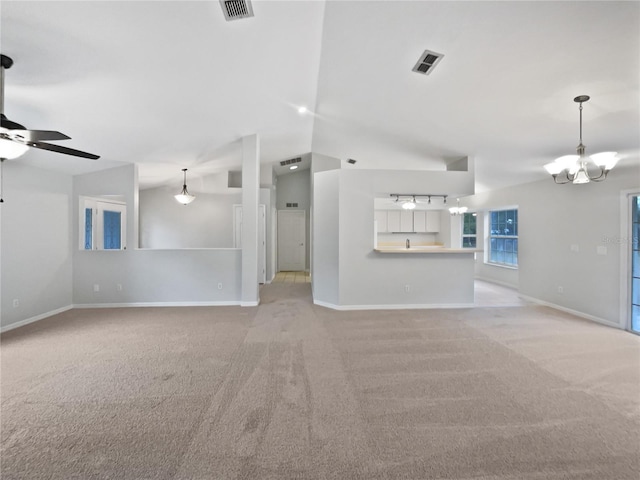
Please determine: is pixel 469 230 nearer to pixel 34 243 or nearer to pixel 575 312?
pixel 575 312

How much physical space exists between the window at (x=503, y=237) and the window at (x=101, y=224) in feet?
27.0

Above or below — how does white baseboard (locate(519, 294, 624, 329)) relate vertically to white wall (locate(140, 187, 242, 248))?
below

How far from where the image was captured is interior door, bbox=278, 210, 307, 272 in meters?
9.17

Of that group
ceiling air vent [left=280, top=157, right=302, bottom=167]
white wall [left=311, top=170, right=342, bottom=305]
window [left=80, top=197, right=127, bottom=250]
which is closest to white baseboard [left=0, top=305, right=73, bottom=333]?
window [left=80, top=197, right=127, bottom=250]

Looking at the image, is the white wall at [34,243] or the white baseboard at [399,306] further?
the white baseboard at [399,306]

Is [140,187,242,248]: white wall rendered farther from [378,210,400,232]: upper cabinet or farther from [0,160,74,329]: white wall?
[378,210,400,232]: upper cabinet

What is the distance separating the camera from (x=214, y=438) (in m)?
1.80

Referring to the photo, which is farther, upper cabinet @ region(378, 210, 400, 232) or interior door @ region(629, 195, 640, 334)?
upper cabinet @ region(378, 210, 400, 232)

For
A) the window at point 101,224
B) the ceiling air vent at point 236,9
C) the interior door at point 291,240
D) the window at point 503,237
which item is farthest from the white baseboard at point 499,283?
the window at point 101,224

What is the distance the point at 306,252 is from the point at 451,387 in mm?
7165

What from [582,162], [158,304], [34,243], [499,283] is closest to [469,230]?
[499,283]

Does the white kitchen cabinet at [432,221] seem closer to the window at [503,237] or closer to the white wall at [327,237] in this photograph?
the window at [503,237]

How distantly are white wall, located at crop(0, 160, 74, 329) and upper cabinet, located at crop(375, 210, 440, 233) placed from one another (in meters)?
6.20

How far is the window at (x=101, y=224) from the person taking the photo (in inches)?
197
